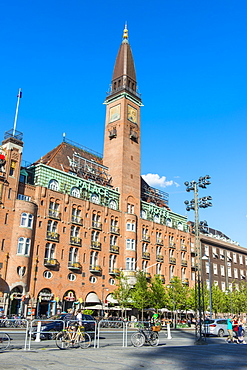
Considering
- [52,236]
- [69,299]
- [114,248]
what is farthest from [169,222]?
[52,236]

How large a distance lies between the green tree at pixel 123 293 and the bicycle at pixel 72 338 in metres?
31.9

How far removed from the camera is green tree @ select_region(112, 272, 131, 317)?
4975 centimetres

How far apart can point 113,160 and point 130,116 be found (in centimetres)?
865

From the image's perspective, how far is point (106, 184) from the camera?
2347 inches

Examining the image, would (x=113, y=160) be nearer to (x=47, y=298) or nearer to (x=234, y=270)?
(x=47, y=298)

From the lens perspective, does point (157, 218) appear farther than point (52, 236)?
Yes

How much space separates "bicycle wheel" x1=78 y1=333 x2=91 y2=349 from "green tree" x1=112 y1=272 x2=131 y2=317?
105ft

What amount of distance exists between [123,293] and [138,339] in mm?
30093

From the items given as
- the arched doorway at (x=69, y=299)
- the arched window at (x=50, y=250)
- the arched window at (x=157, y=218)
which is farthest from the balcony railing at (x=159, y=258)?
the arched window at (x=50, y=250)

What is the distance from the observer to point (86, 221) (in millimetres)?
52469

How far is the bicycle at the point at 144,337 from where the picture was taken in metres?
20.1

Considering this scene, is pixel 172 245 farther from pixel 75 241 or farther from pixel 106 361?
pixel 106 361

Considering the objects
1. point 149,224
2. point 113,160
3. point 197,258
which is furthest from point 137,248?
point 197,258

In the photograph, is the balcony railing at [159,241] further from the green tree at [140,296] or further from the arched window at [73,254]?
the arched window at [73,254]
